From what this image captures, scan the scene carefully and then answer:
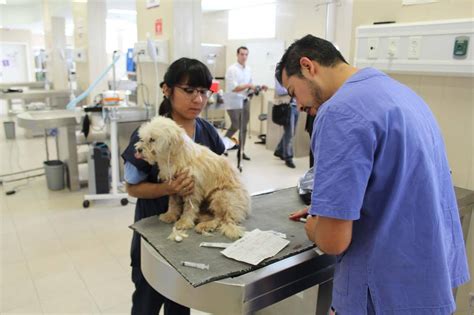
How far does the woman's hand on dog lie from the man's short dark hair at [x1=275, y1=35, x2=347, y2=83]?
0.51 m

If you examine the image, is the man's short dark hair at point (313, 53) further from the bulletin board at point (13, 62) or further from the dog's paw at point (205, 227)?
the bulletin board at point (13, 62)

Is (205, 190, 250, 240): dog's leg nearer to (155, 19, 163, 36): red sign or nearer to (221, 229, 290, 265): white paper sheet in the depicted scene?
(221, 229, 290, 265): white paper sheet

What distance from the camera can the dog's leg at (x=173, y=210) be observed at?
53.4 inches

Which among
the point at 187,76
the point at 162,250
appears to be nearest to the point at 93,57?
the point at 187,76

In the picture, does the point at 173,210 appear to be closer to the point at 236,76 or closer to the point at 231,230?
the point at 231,230

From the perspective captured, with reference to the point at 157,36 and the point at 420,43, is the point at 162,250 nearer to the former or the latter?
the point at 420,43

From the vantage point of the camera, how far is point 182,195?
1.34 meters

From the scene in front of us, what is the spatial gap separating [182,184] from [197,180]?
2.2 inches

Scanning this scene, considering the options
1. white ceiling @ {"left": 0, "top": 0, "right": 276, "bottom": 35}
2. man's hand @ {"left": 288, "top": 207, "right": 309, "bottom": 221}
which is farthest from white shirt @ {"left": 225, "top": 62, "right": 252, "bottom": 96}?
man's hand @ {"left": 288, "top": 207, "right": 309, "bottom": 221}

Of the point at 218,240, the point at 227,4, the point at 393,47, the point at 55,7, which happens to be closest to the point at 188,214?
the point at 218,240

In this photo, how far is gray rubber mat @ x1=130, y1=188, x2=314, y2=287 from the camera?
103 centimetres

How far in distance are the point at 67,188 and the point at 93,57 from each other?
1769mm

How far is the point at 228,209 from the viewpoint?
1313 mm

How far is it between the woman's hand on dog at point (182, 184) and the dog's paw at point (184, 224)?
0.10m
